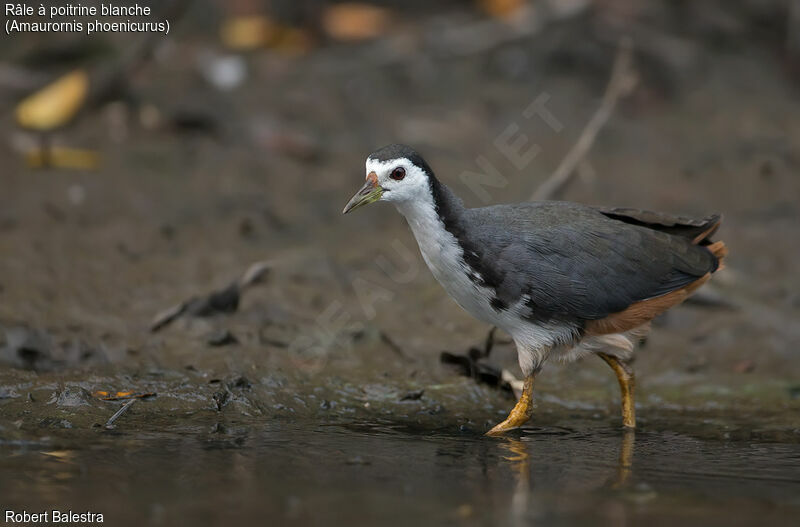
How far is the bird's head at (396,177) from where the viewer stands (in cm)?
519

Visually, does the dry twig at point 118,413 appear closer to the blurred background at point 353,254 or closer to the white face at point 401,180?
the blurred background at point 353,254

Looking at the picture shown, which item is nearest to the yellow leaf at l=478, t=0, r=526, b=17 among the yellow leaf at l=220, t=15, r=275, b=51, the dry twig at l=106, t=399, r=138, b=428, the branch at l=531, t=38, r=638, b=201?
the branch at l=531, t=38, r=638, b=201

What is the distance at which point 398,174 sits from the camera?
520cm

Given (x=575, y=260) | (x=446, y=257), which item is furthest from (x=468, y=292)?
(x=575, y=260)

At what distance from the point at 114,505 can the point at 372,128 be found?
5925 mm

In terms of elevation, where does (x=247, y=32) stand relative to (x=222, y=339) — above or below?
above

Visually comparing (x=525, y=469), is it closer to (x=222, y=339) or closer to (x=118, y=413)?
(x=118, y=413)

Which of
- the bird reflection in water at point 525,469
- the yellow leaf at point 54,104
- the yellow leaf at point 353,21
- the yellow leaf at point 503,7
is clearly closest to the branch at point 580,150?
the yellow leaf at point 503,7

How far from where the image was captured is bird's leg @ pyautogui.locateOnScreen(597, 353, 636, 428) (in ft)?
18.1

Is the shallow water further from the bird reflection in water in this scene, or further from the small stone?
the small stone

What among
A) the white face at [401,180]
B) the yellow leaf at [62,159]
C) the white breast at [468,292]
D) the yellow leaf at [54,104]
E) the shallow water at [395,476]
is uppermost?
the yellow leaf at [54,104]

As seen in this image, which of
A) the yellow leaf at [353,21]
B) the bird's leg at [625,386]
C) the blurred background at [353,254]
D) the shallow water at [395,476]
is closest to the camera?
the shallow water at [395,476]

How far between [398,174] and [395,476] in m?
1.60

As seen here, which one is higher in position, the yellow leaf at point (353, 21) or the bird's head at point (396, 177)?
the yellow leaf at point (353, 21)
